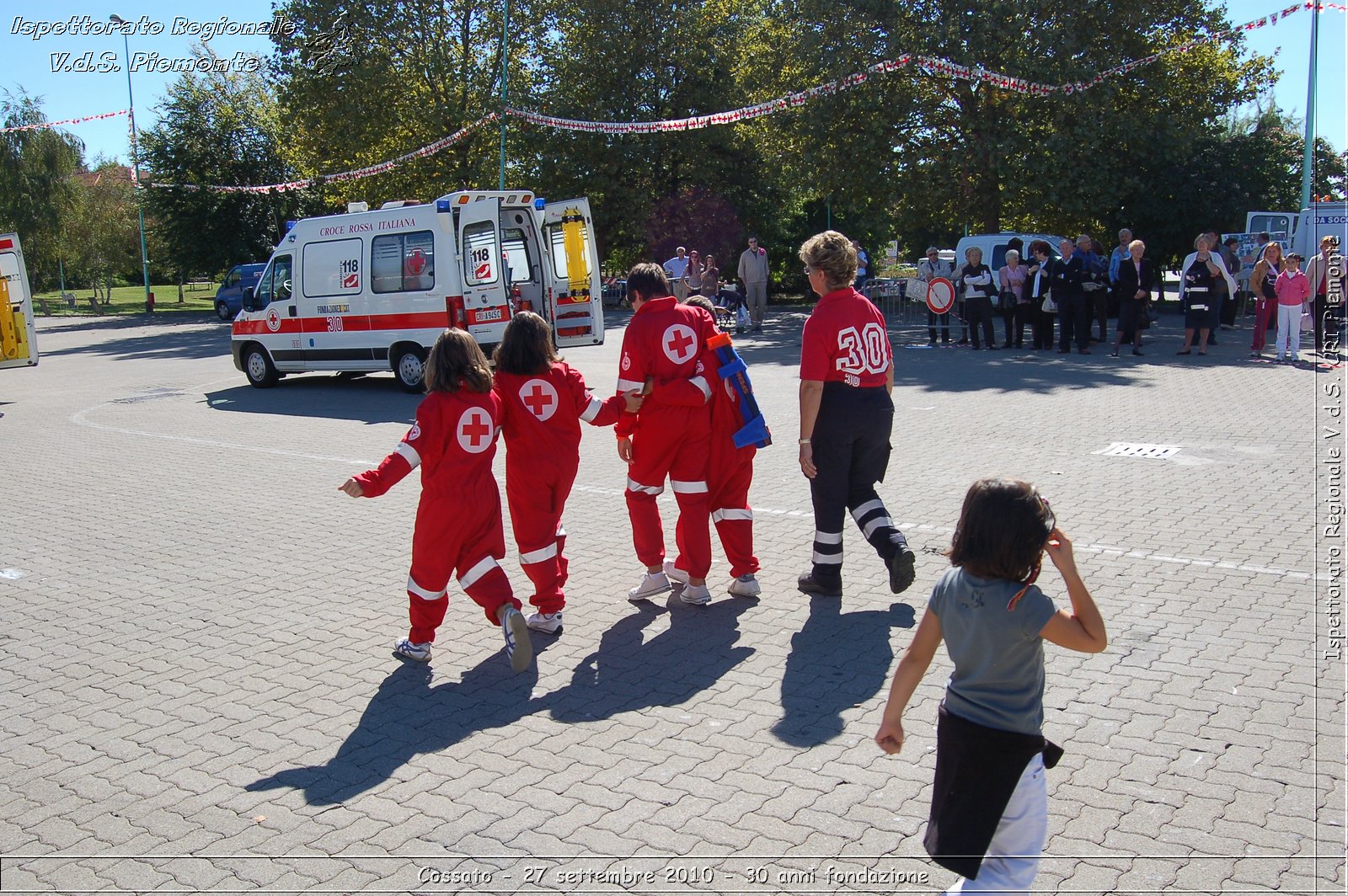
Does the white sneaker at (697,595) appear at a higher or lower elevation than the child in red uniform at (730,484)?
lower

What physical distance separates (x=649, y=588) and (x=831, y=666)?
1.41 meters

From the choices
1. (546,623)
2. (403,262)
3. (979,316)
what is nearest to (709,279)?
(979,316)

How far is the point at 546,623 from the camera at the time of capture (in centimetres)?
553

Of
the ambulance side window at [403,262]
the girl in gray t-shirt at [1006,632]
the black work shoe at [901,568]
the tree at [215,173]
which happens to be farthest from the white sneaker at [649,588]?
the tree at [215,173]

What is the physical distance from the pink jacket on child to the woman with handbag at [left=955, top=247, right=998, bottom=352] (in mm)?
4432

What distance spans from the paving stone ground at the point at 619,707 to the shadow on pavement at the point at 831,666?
0.8 inches

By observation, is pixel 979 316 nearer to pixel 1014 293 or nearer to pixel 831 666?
pixel 1014 293

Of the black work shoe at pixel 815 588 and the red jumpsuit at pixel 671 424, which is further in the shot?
the black work shoe at pixel 815 588

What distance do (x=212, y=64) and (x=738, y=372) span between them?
37.9 metres

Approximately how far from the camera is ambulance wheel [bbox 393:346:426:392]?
14977 millimetres

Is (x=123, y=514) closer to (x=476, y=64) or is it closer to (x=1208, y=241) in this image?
(x=1208, y=241)

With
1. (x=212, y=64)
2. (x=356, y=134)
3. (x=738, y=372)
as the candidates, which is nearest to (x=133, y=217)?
(x=212, y=64)

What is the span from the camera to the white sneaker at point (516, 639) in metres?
4.88

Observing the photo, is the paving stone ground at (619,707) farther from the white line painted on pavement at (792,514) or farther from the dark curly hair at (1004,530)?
the dark curly hair at (1004,530)
